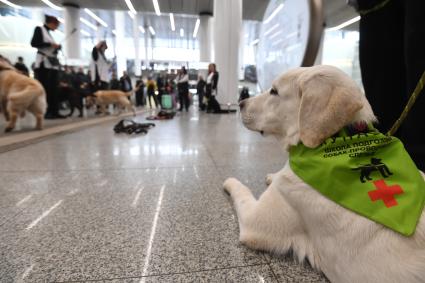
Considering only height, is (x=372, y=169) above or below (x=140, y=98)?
below

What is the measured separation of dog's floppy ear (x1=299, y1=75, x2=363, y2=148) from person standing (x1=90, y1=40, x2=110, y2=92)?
8685mm

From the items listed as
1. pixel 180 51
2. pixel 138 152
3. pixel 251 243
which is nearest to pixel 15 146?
pixel 138 152

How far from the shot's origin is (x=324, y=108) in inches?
39.8

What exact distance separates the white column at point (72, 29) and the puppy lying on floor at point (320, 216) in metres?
17.7

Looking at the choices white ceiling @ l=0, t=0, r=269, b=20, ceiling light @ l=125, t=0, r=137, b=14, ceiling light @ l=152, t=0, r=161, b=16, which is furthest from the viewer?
ceiling light @ l=125, t=0, r=137, b=14

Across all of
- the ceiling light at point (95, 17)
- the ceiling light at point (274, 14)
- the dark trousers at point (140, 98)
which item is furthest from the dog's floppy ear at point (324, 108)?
the ceiling light at point (95, 17)

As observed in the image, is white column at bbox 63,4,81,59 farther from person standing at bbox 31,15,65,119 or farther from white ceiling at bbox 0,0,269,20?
person standing at bbox 31,15,65,119

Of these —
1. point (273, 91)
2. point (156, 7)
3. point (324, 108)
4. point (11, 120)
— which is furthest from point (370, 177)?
point (156, 7)

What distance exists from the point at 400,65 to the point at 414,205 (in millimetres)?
1350

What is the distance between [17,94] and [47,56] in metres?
1.88

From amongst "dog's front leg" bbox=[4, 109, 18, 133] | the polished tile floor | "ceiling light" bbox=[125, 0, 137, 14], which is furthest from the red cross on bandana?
"ceiling light" bbox=[125, 0, 137, 14]

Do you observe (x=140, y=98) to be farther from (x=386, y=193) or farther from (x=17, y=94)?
(x=386, y=193)

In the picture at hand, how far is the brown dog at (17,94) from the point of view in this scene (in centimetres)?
422

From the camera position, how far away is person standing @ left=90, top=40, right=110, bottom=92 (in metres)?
8.44
